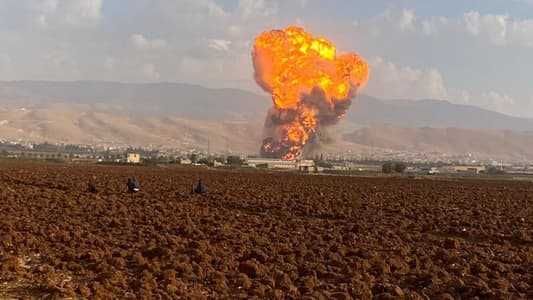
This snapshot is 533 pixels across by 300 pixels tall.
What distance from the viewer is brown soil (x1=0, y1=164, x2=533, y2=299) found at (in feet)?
47.9

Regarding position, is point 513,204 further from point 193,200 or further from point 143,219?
point 143,219

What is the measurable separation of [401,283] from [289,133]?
418 feet

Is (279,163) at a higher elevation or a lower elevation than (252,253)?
higher

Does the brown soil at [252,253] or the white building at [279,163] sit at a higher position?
the white building at [279,163]

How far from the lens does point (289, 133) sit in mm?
142875

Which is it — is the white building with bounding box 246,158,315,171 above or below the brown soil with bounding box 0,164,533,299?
above

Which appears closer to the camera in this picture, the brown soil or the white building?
the brown soil

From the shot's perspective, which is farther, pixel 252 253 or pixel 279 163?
pixel 279 163

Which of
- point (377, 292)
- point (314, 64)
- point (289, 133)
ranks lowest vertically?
point (377, 292)

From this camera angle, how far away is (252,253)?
18500mm

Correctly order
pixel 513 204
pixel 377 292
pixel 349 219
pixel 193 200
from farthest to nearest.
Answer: pixel 513 204 → pixel 193 200 → pixel 349 219 → pixel 377 292

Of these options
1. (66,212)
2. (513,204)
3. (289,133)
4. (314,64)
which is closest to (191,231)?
(66,212)

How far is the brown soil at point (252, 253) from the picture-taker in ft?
47.9

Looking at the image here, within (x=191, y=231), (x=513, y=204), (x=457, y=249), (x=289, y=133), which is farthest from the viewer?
(x=289, y=133)
